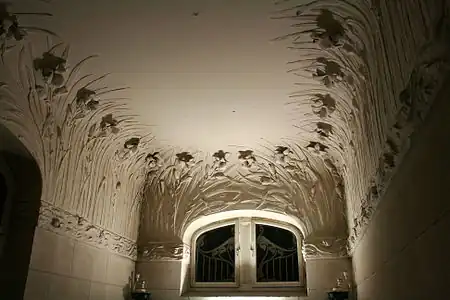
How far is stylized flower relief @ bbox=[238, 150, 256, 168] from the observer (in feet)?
13.1

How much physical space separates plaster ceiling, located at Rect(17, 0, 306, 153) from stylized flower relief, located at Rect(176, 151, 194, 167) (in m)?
0.46

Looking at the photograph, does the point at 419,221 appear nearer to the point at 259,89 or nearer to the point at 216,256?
the point at 259,89

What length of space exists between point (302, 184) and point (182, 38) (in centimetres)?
216

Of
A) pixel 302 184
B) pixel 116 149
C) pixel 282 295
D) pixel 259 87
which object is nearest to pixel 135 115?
pixel 116 149

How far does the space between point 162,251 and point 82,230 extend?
1.09 meters

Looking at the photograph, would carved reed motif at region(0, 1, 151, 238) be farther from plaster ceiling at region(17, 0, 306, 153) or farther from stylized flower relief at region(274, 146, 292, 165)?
stylized flower relief at region(274, 146, 292, 165)

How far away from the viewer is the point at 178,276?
4234 millimetres

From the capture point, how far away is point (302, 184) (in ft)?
14.0

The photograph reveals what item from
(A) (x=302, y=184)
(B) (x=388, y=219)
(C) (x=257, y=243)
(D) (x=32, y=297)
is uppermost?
(A) (x=302, y=184)

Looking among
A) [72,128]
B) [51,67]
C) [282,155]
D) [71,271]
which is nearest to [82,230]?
[71,271]

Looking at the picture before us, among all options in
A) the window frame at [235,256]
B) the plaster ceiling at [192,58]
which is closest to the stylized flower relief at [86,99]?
the plaster ceiling at [192,58]

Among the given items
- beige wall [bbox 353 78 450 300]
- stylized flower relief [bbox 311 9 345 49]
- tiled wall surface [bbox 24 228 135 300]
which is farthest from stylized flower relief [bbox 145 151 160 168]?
beige wall [bbox 353 78 450 300]

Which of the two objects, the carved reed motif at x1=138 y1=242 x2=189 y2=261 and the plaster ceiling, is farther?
the carved reed motif at x1=138 y1=242 x2=189 y2=261

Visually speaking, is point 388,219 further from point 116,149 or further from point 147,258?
point 147,258
